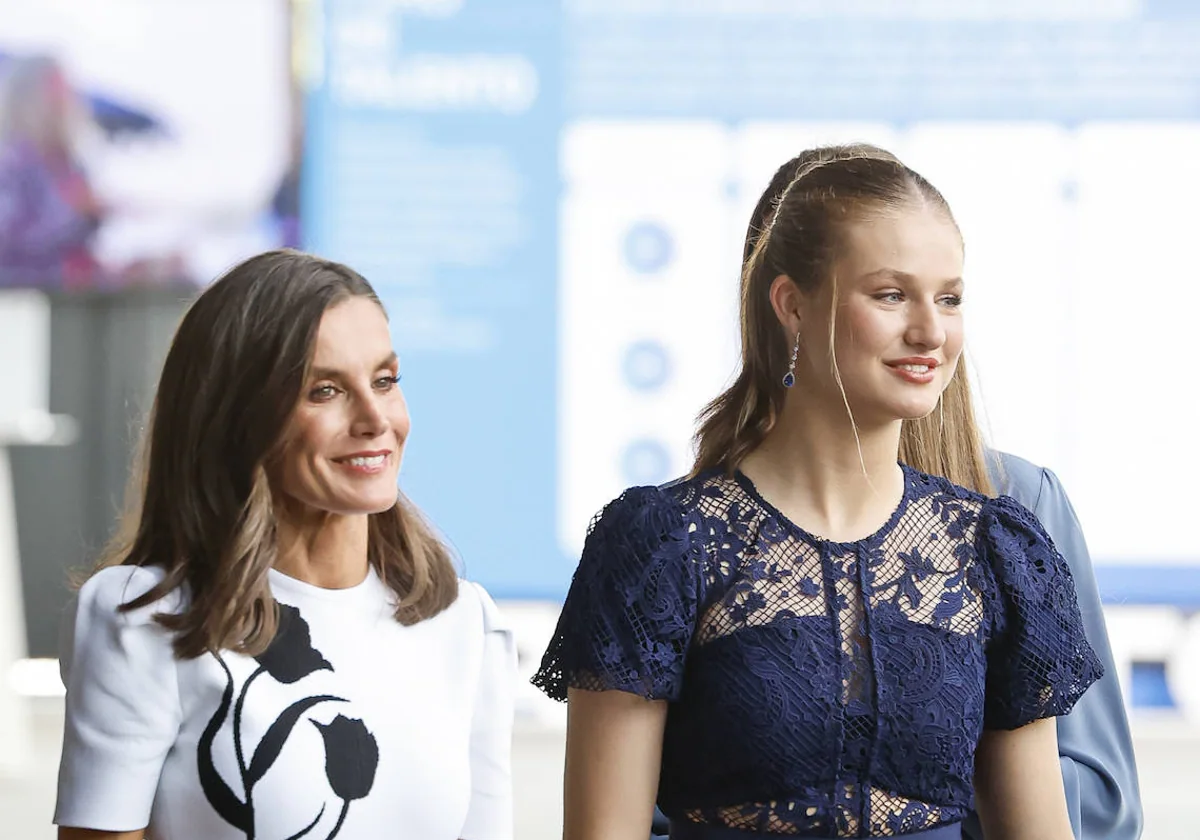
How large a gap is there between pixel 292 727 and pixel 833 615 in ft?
1.69

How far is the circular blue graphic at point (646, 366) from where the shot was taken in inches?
174

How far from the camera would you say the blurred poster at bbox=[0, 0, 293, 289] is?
189 inches

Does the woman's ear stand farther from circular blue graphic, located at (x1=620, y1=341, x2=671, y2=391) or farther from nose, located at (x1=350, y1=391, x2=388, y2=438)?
circular blue graphic, located at (x1=620, y1=341, x2=671, y2=391)

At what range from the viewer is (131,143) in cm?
484

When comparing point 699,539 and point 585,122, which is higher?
point 585,122

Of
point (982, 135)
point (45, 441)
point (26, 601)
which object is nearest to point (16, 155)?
point (45, 441)

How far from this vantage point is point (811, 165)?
1.65 metres

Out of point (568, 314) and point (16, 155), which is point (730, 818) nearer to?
point (568, 314)

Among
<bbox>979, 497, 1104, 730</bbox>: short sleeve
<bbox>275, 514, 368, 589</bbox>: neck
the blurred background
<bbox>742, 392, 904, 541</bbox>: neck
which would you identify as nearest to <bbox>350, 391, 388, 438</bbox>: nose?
<bbox>275, 514, 368, 589</bbox>: neck

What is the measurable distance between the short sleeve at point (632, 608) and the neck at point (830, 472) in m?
0.11

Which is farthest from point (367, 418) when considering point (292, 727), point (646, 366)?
point (646, 366)

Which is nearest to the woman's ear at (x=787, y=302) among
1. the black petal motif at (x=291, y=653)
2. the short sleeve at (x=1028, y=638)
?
the short sleeve at (x=1028, y=638)

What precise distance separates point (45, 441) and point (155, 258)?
0.72 metres

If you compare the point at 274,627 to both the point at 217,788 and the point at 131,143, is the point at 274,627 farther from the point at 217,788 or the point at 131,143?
the point at 131,143
